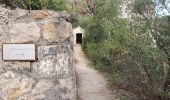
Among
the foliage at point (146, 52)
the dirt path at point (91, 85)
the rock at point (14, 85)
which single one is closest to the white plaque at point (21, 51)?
the rock at point (14, 85)

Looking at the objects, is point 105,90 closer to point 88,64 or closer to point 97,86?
point 97,86

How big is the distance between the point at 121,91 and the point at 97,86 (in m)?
0.77

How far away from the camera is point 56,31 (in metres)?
4.26

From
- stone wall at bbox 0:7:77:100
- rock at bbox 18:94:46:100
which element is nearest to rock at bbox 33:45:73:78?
stone wall at bbox 0:7:77:100

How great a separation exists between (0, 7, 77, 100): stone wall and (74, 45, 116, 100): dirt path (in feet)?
10.1

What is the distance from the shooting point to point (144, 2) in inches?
276

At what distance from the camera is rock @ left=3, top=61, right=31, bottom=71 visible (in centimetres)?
423

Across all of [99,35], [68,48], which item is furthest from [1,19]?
[99,35]

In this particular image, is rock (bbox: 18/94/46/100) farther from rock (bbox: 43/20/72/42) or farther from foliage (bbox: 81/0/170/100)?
foliage (bbox: 81/0/170/100)

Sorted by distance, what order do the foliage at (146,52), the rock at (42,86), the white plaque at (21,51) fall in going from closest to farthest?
the white plaque at (21,51)
the rock at (42,86)
the foliage at (146,52)

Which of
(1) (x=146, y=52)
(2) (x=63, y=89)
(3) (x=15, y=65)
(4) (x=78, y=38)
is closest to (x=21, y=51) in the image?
(3) (x=15, y=65)

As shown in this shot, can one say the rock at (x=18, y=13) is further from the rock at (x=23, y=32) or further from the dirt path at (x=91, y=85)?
the dirt path at (x=91, y=85)

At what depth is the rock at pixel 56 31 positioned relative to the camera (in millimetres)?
4234

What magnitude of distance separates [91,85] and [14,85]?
4736 millimetres
